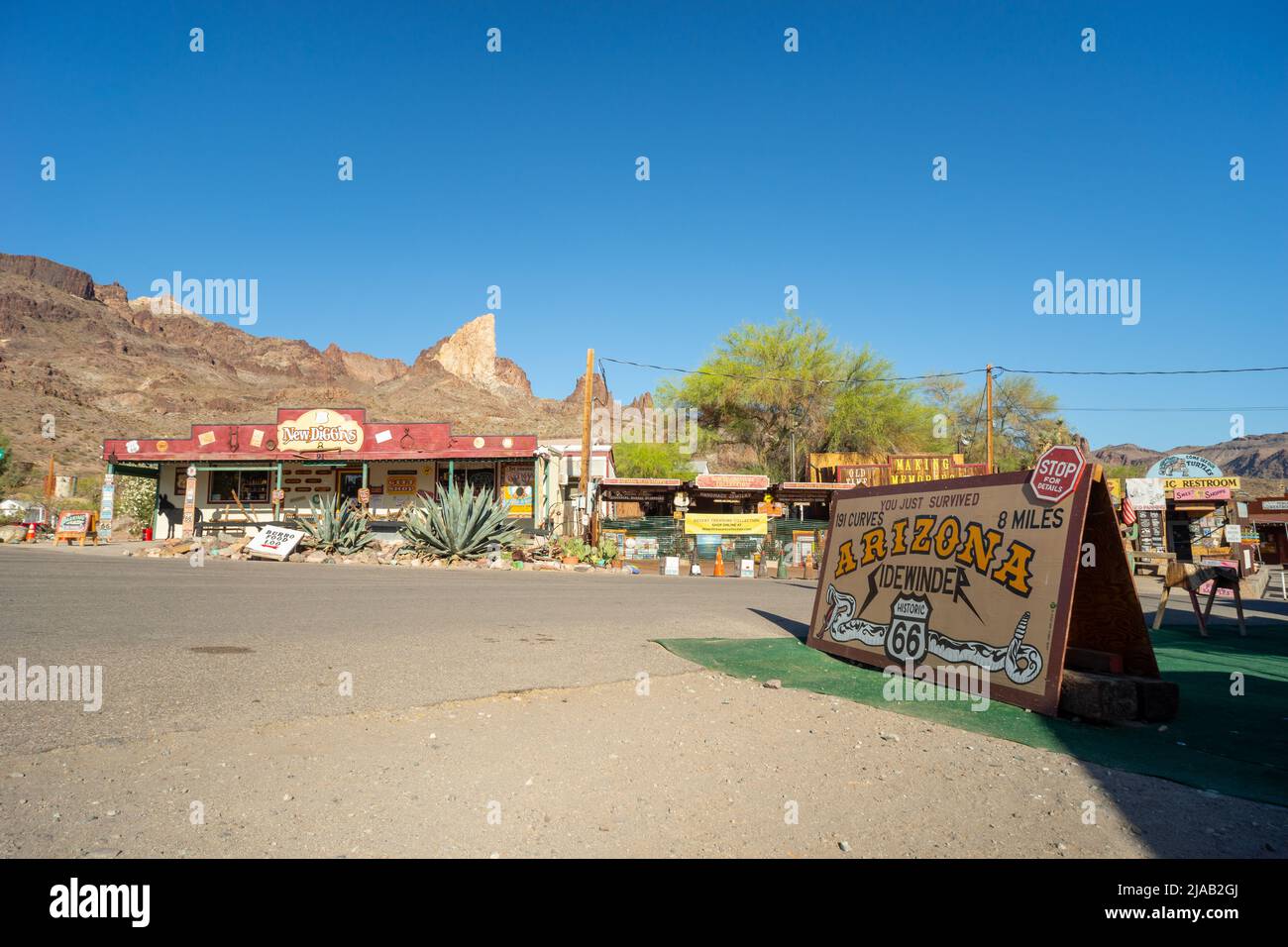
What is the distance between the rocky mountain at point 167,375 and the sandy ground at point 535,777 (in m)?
61.1

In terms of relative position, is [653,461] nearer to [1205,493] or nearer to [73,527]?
[1205,493]

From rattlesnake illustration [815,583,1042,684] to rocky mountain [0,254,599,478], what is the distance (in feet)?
195

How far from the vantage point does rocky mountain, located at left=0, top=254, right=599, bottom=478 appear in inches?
2719

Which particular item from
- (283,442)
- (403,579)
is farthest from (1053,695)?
(283,442)

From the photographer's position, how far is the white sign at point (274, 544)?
21812mm

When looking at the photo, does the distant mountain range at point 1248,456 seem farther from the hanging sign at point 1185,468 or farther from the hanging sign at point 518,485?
the hanging sign at point 518,485

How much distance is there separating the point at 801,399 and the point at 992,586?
41295 mm

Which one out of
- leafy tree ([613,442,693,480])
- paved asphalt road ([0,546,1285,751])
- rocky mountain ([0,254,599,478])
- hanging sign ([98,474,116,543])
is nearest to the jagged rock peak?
rocky mountain ([0,254,599,478])

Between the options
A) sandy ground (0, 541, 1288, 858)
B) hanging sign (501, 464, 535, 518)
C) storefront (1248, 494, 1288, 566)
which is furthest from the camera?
storefront (1248, 494, 1288, 566)

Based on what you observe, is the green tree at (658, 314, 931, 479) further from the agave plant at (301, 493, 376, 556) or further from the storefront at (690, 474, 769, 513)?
the agave plant at (301, 493, 376, 556)

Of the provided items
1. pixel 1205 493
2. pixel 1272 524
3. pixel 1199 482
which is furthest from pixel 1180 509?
pixel 1272 524

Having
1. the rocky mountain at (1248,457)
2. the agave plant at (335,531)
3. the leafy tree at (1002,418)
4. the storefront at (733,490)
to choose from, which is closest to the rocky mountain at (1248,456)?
the rocky mountain at (1248,457)
